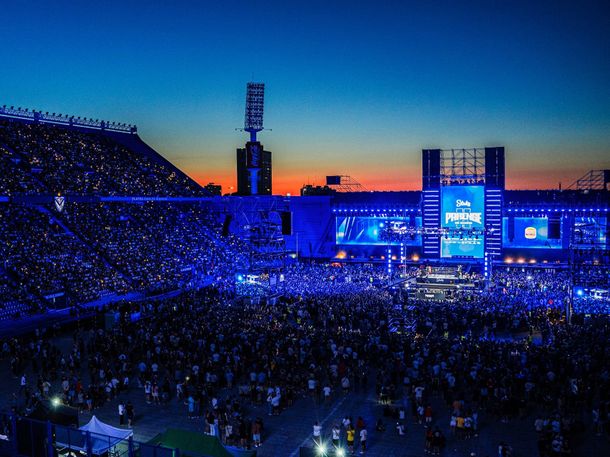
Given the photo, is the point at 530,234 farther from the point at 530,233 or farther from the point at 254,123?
the point at 254,123

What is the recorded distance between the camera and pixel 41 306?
27.3m

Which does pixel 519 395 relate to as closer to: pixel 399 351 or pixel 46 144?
pixel 399 351

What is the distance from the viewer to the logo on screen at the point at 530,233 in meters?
47.2

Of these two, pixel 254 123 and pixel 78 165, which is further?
pixel 254 123

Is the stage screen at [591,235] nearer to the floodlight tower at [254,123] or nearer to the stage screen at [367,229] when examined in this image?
the stage screen at [367,229]

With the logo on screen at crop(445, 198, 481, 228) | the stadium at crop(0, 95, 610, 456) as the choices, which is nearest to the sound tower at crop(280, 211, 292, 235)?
the stadium at crop(0, 95, 610, 456)

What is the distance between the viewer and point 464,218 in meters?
41.8

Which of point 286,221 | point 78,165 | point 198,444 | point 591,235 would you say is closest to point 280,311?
point 286,221

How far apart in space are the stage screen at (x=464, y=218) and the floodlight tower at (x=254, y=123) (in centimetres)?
1553

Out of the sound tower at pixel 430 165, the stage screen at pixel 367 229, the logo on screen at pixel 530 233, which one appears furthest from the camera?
the stage screen at pixel 367 229

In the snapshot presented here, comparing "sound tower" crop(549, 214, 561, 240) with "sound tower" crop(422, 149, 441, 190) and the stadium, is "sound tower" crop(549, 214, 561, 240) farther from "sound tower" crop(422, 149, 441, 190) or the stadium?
"sound tower" crop(422, 149, 441, 190)

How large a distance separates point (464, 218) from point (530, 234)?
8801 millimetres

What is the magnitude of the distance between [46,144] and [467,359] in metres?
36.6

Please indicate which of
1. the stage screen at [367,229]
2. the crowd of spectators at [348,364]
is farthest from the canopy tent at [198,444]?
the stage screen at [367,229]
